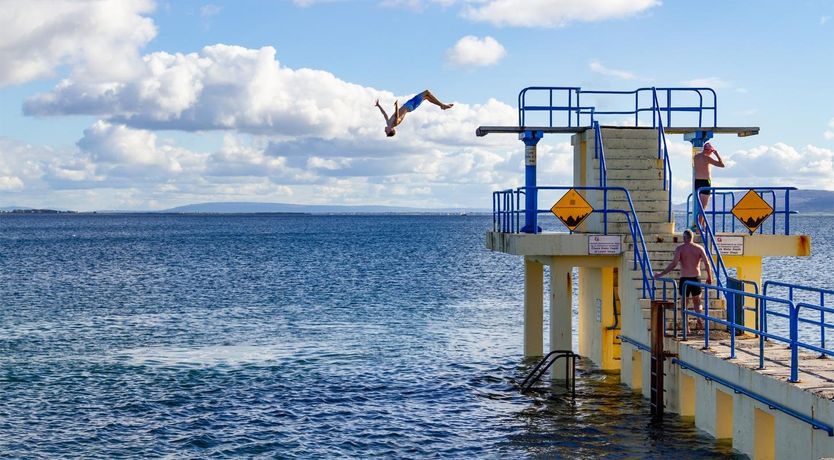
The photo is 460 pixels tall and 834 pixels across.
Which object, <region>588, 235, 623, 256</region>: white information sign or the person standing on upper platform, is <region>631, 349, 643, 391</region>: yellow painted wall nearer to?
<region>588, 235, 623, 256</region>: white information sign

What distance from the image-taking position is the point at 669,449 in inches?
670

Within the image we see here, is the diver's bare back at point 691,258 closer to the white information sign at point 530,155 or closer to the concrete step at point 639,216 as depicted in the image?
the concrete step at point 639,216

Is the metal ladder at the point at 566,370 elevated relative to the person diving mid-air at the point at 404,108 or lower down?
lower down

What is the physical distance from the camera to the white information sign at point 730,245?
22.1m

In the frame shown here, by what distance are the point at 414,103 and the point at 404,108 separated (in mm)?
265

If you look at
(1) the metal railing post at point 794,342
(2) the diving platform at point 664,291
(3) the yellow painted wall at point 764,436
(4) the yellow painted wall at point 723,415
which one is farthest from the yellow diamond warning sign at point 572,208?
(1) the metal railing post at point 794,342

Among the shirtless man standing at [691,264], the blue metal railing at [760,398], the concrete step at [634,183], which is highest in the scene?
the concrete step at [634,183]

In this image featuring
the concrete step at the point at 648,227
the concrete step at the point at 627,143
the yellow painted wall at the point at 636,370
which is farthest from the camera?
the concrete step at the point at 627,143

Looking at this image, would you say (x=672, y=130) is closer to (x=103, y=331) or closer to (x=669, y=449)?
(x=669, y=449)

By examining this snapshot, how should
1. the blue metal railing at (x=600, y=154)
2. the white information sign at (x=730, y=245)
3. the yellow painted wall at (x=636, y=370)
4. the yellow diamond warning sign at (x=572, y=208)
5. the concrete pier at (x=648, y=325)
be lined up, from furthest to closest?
the blue metal railing at (x=600, y=154)
the white information sign at (x=730, y=245)
the yellow diamond warning sign at (x=572, y=208)
the yellow painted wall at (x=636, y=370)
the concrete pier at (x=648, y=325)

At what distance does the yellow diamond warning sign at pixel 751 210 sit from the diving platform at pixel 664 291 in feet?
0.10

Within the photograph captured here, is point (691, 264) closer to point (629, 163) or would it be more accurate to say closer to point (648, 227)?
point (648, 227)

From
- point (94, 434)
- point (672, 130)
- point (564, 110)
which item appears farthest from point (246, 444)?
point (672, 130)

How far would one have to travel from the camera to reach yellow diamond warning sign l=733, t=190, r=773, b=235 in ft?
75.2
